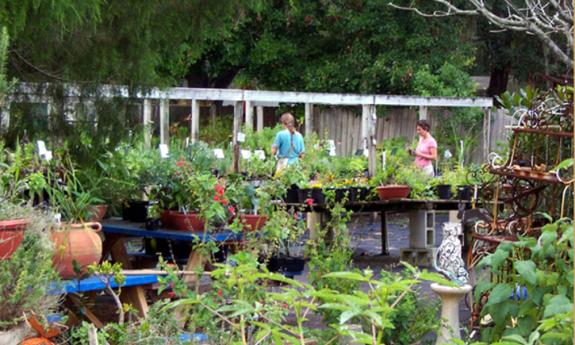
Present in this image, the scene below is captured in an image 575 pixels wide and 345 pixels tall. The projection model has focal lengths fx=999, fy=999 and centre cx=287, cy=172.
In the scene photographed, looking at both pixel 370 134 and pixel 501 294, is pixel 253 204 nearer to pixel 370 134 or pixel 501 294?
pixel 501 294

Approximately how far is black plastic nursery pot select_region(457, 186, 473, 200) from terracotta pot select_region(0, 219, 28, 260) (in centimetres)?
733

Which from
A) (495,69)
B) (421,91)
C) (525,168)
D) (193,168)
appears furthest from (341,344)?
(495,69)

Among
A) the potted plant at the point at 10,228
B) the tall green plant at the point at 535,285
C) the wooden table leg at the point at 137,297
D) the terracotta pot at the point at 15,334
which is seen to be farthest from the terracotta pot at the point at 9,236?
the tall green plant at the point at 535,285

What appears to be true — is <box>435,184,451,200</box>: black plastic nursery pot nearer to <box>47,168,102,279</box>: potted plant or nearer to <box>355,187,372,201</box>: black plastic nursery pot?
<box>355,187,372,201</box>: black plastic nursery pot

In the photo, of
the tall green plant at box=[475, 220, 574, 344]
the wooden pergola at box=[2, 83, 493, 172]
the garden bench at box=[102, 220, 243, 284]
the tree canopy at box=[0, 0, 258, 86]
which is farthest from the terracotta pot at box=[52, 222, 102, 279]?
the tall green plant at box=[475, 220, 574, 344]

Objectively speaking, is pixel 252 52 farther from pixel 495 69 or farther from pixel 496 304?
pixel 496 304

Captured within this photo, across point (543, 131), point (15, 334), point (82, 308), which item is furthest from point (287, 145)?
point (15, 334)

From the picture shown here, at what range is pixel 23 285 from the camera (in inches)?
169

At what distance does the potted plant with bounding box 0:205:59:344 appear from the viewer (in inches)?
169

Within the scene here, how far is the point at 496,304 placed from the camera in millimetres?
4625

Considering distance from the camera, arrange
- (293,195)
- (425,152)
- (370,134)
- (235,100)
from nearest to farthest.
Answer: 1. (293,195)
2. (425,152)
3. (235,100)
4. (370,134)

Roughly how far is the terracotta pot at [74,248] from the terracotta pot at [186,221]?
5.06ft

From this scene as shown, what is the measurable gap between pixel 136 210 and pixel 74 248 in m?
2.29

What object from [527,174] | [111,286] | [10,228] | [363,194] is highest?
[527,174]
